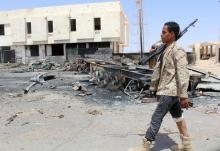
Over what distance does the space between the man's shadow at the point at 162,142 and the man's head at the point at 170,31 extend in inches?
61.3

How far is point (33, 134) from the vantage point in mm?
7191

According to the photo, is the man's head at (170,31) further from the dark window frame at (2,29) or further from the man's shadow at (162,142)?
the dark window frame at (2,29)

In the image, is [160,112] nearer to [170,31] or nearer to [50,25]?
[170,31]

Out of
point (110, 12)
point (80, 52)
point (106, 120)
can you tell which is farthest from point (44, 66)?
point (106, 120)

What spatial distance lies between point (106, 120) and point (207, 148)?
2.59 meters

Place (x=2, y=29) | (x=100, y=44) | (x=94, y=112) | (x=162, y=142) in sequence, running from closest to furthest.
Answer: (x=162, y=142)
(x=94, y=112)
(x=100, y=44)
(x=2, y=29)

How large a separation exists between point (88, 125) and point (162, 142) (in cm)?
182

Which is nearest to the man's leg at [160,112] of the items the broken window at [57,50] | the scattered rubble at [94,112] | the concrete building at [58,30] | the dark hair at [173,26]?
the dark hair at [173,26]

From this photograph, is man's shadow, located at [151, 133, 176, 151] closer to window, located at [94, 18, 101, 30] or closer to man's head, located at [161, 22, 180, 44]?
man's head, located at [161, 22, 180, 44]

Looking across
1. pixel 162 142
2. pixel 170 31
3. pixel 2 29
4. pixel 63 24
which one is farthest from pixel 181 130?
pixel 2 29

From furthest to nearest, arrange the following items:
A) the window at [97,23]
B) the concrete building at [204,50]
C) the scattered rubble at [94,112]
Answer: the concrete building at [204,50] → the window at [97,23] → the scattered rubble at [94,112]

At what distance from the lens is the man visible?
567 centimetres

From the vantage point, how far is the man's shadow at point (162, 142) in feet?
20.5

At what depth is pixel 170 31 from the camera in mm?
5734
